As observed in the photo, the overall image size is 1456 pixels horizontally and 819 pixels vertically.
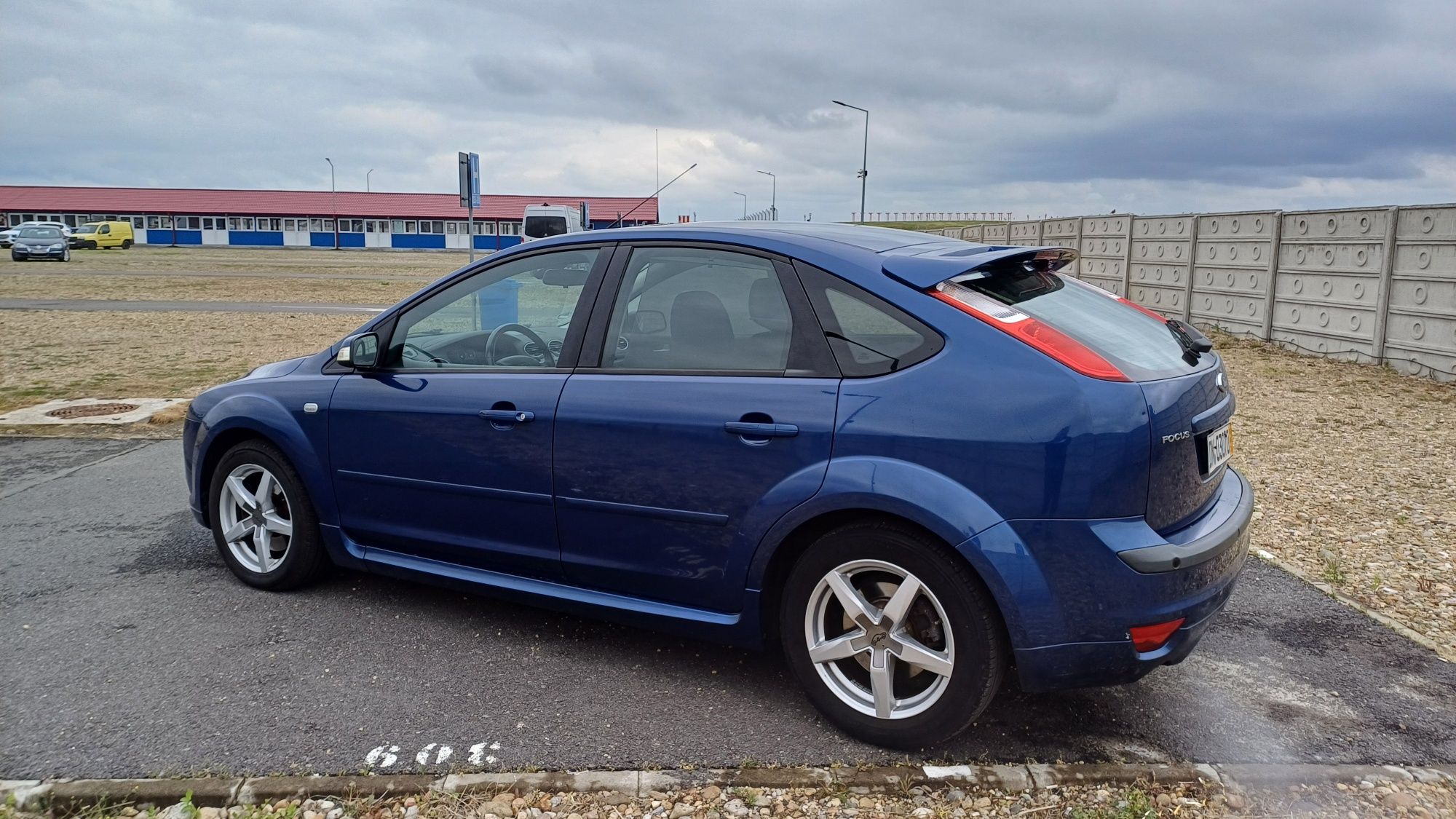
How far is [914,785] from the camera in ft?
9.81

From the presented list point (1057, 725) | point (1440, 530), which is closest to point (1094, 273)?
point (1440, 530)

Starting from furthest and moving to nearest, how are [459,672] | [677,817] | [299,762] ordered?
[459,672], [299,762], [677,817]

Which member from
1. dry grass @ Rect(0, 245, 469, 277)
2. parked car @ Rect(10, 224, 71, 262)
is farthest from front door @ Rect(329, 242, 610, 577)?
parked car @ Rect(10, 224, 71, 262)

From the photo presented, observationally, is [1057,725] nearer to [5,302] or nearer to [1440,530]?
[1440,530]

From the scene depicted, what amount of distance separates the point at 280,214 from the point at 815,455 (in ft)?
277

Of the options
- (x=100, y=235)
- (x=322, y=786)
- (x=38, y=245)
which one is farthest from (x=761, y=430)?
(x=100, y=235)

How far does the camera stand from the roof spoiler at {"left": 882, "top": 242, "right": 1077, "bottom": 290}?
322 centimetres

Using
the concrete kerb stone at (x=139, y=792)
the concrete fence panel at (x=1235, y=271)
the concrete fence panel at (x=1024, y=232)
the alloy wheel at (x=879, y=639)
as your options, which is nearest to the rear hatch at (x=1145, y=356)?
the alloy wheel at (x=879, y=639)

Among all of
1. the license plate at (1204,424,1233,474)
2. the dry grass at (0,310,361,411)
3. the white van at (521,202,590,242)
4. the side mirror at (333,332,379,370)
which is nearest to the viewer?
the license plate at (1204,424,1233,474)

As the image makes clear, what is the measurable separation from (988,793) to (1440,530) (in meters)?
4.16

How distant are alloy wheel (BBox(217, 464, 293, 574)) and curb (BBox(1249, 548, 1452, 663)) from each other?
4.69 m

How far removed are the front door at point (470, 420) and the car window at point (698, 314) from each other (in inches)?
7.7

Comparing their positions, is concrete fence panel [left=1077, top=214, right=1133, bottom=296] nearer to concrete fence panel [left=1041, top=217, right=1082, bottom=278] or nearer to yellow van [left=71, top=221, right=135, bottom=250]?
concrete fence panel [left=1041, top=217, right=1082, bottom=278]

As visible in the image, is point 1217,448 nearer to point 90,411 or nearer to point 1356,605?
point 1356,605
